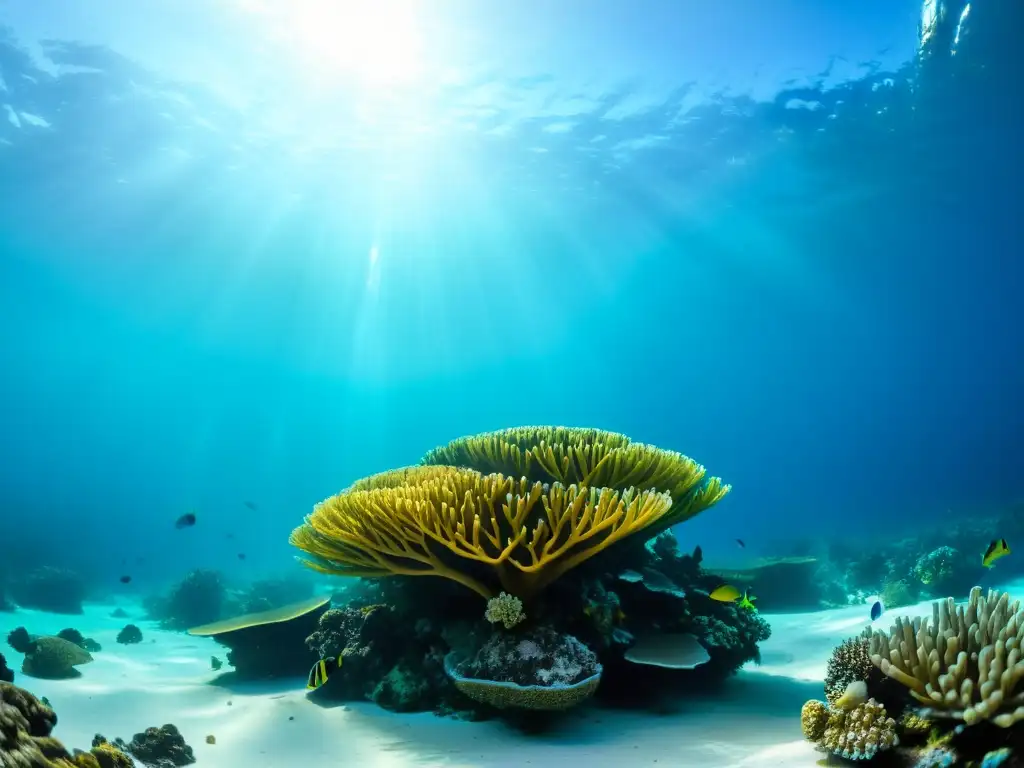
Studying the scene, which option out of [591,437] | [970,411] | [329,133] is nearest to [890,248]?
[329,133]

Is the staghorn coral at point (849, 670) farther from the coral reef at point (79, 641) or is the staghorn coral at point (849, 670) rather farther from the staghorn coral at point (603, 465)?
the coral reef at point (79, 641)

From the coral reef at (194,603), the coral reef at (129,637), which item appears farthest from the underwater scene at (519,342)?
the coral reef at (129,637)

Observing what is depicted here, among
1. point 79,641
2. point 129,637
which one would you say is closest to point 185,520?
point 79,641

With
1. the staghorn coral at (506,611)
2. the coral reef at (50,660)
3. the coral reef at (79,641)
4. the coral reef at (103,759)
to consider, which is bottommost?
the coral reef at (103,759)

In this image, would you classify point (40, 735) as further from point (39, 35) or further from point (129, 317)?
point (129, 317)

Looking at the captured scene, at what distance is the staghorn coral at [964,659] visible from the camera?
299 centimetres

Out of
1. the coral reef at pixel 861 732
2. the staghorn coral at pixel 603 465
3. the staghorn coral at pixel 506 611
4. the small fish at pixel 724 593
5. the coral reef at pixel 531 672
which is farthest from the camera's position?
the staghorn coral at pixel 603 465

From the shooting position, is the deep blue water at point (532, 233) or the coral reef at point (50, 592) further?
the deep blue water at point (532, 233)

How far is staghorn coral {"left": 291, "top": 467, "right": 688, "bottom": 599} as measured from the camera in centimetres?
457

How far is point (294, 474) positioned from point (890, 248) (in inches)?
4587

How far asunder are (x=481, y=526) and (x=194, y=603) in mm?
17231

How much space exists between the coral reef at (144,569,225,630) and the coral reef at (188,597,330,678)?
1127cm

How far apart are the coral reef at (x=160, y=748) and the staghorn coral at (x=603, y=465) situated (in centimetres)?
376

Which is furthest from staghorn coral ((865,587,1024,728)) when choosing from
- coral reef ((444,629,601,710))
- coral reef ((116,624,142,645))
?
coral reef ((116,624,142,645))
